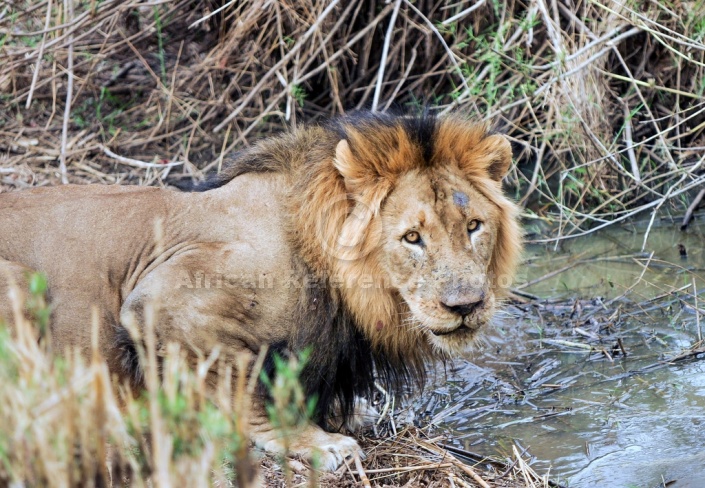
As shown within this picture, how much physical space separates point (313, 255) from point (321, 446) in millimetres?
848

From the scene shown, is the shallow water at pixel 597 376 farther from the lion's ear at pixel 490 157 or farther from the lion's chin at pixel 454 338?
the lion's ear at pixel 490 157

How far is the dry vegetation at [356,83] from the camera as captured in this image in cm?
645

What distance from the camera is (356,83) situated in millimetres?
7238

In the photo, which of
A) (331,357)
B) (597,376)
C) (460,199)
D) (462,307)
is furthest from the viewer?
(597,376)

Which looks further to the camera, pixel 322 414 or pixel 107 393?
pixel 322 414

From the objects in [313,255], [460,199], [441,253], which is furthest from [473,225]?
[313,255]

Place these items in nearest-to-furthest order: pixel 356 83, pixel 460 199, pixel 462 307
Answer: pixel 462 307, pixel 460 199, pixel 356 83

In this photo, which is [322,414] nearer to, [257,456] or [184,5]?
[257,456]

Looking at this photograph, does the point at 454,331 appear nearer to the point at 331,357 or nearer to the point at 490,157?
the point at 331,357

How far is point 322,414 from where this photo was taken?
13.8 ft

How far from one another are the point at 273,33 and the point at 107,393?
529 centimetres

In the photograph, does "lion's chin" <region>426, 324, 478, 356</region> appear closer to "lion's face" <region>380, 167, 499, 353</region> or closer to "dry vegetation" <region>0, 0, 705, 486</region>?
"lion's face" <region>380, 167, 499, 353</region>

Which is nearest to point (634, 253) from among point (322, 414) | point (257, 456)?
point (322, 414)

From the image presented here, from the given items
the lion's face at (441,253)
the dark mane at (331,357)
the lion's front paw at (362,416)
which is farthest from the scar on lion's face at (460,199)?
the lion's front paw at (362,416)
